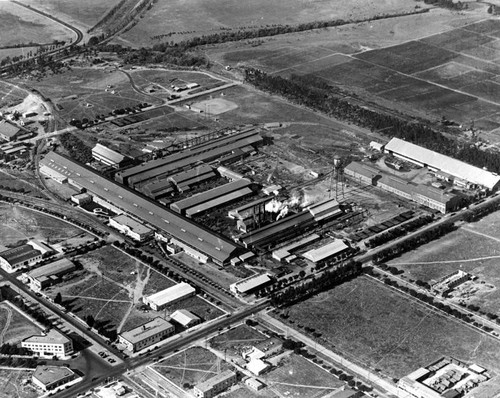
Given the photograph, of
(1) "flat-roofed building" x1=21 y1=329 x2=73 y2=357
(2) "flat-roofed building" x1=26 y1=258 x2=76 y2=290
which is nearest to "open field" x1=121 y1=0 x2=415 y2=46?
(2) "flat-roofed building" x1=26 y1=258 x2=76 y2=290

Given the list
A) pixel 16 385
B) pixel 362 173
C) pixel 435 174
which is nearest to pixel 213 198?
pixel 362 173

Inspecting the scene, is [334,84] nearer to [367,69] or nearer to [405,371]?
[367,69]

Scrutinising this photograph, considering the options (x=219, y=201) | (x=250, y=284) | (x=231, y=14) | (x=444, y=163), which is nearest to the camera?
(x=250, y=284)

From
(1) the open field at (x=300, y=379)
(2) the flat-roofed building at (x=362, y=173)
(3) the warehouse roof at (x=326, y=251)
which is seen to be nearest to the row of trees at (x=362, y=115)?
(2) the flat-roofed building at (x=362, y=173)

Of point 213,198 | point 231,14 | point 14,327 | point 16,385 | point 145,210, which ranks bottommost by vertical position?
point 16,385

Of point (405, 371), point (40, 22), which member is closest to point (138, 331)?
point (405, 371)

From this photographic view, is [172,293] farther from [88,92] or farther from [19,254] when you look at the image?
[88,92]
